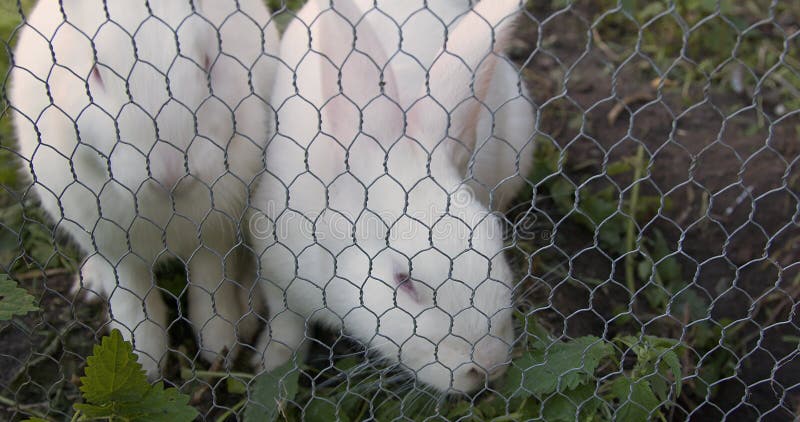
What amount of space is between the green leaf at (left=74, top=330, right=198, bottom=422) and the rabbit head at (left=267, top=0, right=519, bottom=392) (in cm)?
48

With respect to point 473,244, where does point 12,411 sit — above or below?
below

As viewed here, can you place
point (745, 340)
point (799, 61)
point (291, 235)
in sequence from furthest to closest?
point (799, 61) → point (745, 340) → point (291, 235)

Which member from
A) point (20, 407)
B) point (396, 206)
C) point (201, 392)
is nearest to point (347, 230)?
point (396, 206)

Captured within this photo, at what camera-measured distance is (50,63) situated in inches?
95.6

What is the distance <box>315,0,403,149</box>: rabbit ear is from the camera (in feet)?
8.02

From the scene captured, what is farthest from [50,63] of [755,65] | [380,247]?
[755,65]

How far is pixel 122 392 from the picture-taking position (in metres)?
2.25

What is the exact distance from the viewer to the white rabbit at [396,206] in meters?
2.32

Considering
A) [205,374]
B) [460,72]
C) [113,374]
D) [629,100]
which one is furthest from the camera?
[629,100]

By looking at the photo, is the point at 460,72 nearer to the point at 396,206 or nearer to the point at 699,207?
the point at 396,206

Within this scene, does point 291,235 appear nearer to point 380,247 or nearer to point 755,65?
point 380,247

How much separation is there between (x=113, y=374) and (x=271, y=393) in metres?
0.51

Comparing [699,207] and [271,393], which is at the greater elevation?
[271,393]

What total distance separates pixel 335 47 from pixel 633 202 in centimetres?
142
